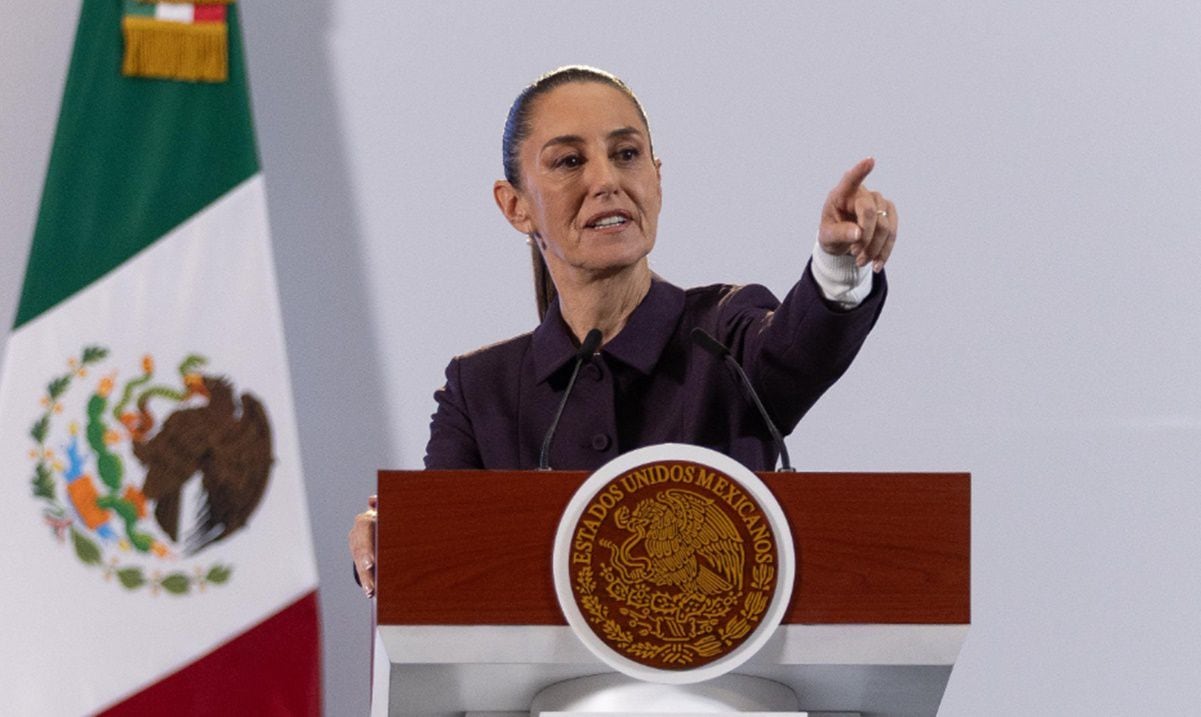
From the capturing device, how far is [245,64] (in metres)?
3.05

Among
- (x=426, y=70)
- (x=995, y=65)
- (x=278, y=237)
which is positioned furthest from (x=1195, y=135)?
(x=278, y=237)

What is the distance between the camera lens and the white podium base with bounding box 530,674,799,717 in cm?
146

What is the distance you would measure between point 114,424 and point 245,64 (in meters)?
0.72

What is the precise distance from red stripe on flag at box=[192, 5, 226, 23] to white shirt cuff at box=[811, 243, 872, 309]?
5.26 ft

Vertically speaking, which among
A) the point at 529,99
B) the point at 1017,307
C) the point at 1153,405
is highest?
the point at 529,99

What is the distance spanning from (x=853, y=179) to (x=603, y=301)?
0.70 meters

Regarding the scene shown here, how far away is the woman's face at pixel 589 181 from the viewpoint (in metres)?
2.20

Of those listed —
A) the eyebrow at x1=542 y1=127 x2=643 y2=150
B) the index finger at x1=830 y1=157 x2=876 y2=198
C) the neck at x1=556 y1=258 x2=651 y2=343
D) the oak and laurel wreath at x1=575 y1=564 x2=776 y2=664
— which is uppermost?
the eyebrow at x1=542 y1=127 x2=643 y2=150

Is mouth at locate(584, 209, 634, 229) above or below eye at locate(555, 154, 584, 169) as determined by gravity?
below

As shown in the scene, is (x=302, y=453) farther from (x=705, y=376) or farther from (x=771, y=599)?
(x=771, y=599)

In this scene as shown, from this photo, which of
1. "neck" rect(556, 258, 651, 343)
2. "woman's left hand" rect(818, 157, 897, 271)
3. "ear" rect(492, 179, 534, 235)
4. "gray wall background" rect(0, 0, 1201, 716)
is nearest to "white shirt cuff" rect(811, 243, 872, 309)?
"woman's left hand" rect(818, 157, 897, 271)

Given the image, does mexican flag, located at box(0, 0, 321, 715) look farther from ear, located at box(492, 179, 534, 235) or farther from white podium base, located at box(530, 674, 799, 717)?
white podium base, located at box(530, 674, 799, 717)

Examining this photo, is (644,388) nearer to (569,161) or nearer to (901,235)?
(569,161)

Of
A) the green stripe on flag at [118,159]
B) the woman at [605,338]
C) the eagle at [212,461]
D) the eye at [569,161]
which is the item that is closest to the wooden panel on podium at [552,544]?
the woman at [605,338]
